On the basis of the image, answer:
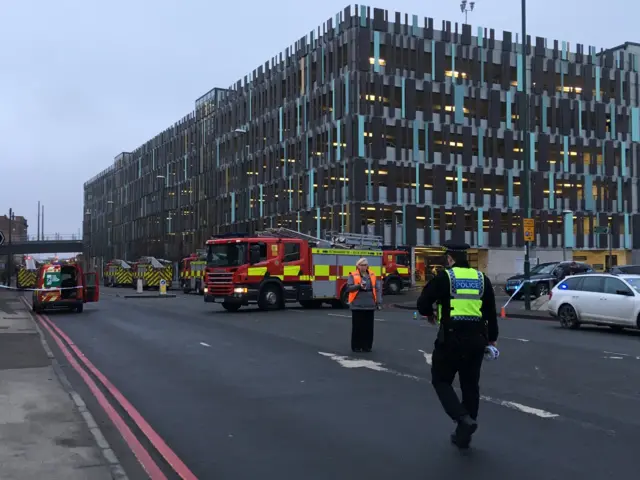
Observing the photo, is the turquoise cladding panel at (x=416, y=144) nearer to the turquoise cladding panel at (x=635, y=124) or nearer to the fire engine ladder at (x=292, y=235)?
the turquoise cladding panel at (x=635, y=124)

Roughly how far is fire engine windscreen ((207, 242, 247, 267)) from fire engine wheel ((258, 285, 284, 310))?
4.87ft

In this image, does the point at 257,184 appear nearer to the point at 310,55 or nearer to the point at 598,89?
the point at 310,55

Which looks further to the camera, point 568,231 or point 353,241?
point 568,231

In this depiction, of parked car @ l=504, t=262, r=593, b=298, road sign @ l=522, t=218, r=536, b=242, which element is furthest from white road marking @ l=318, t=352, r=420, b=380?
parked car @ l=504, t=262, r=593, b=298

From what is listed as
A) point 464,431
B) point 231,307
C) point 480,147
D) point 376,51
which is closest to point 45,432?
point 464,431

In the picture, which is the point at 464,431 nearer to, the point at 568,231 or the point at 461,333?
the point at 461,333

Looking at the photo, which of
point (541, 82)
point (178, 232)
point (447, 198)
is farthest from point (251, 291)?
point (178, 232)

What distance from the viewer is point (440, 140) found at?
57719mm

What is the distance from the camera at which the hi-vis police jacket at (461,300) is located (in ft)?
19.2

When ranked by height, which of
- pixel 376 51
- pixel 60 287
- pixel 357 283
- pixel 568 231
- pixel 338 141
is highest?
pixel 376 51

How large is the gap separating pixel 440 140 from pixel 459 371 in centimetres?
5362

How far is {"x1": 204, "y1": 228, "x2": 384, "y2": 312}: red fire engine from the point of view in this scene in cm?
2391

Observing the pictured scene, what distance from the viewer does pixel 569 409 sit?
7.59m

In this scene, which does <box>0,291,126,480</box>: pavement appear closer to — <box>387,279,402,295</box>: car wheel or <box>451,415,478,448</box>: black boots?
<box>451,415,478,448</box>: black boots
